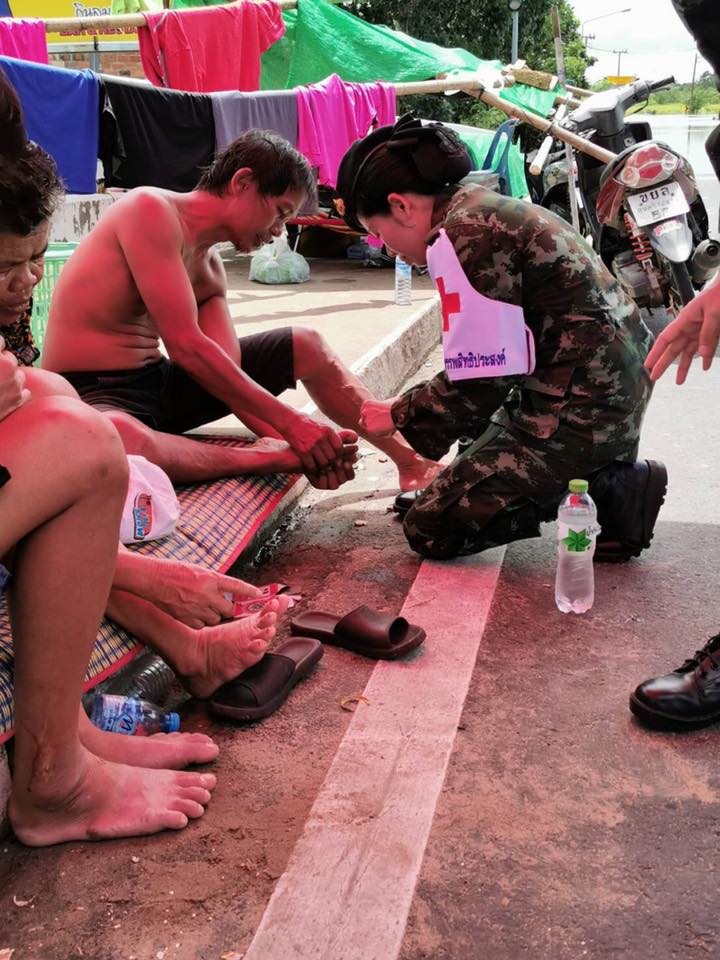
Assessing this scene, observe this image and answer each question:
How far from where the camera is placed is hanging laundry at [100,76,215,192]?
6.18 meters

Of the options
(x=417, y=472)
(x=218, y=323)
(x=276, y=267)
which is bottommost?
(x=276, y=267)

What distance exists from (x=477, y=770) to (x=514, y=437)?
138 centimetres

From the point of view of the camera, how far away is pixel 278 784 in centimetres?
223

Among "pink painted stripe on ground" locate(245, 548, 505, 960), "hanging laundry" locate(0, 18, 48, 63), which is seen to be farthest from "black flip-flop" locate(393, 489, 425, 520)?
"hanging laundry" locate(0, 18, 48, 63)

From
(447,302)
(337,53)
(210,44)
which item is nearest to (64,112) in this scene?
(210,44)

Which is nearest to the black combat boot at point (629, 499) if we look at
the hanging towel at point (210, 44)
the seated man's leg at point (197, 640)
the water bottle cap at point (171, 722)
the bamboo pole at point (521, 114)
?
the seated man's leg at point (197, 640)

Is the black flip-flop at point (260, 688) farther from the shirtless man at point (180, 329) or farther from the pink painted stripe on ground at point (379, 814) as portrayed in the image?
the shirtless man at point (180, 329)

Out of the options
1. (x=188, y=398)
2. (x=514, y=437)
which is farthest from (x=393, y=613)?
(x=188, y=398)

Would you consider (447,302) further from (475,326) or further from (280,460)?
(280,460)

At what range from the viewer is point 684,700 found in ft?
7.77

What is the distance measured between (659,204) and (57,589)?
187 inches

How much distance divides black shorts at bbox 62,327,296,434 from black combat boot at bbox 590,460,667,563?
1.38m

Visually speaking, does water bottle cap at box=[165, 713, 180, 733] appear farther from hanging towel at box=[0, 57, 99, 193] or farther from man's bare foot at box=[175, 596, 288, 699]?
hanging towel at box=[0, 57, 99, 193]

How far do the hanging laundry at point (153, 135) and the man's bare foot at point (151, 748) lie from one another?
5022 mm
